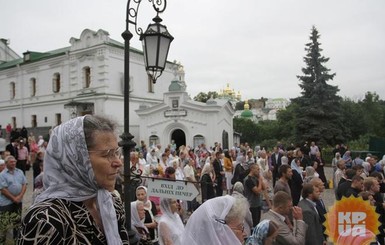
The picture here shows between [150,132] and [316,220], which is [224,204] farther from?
[150,132]

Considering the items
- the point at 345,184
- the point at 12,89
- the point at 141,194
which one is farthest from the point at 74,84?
the point at 345,184

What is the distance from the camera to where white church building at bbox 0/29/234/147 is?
2989cm

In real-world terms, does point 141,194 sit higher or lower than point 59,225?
lower

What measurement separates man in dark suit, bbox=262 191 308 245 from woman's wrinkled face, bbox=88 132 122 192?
2931 millimetres

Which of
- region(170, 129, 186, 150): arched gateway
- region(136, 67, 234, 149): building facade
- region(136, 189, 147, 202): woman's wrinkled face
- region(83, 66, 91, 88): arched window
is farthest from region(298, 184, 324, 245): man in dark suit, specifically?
region(83, 66, 91, 88): arched window

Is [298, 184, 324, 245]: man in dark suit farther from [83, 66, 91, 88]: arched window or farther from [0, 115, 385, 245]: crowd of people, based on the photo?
[83, 66, 91, 88]: arched window

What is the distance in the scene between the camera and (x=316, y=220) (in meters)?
5.02

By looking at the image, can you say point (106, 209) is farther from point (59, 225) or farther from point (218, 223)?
point (218, 223)

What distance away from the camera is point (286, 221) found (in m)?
4.55

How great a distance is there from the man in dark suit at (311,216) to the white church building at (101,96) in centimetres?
2357

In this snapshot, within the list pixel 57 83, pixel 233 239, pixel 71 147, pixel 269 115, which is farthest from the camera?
pixel 269 115

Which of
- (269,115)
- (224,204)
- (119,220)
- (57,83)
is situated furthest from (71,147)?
(269,115)

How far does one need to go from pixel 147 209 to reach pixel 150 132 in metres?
25.6

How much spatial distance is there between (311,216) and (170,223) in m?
2.03
